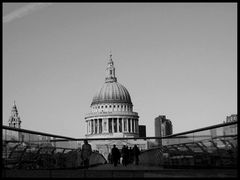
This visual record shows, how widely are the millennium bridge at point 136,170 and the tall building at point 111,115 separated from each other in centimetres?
10479

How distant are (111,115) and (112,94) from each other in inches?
445

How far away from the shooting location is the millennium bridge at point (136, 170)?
10273 millimetres

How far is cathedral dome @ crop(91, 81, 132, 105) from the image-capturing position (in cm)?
13812

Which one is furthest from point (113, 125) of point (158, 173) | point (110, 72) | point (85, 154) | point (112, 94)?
point (158, 173)

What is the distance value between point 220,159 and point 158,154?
27.4ft

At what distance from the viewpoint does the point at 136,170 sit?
→ 1382 cm

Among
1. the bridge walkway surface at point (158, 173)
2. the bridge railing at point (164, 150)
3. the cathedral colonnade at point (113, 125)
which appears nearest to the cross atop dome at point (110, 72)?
the cathedral colonnade at point (113, 125)

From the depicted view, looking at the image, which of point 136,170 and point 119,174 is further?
point 136,170

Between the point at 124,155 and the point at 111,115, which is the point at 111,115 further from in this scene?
the point at 124,155

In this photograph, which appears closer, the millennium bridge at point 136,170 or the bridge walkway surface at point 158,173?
the bridge walkway surface at point 158,173

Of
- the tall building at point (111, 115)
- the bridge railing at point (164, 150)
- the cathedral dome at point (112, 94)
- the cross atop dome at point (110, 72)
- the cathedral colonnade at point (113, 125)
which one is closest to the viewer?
the bridge railing at point (164, 150)

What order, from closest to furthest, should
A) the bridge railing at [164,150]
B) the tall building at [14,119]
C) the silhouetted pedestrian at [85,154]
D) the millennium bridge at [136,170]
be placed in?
the millennium bridge at [136,170] < the bridge railing at [164,150] < the silhouetted pedestrian at [85,154] < the tall building at [14,119]

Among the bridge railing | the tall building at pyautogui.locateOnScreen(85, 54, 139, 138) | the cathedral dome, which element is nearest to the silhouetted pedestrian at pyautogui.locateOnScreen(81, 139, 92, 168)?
the bridge railing

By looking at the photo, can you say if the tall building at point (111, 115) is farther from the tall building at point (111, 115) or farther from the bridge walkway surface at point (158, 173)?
the bridge walkway surface at point (158, 173)
